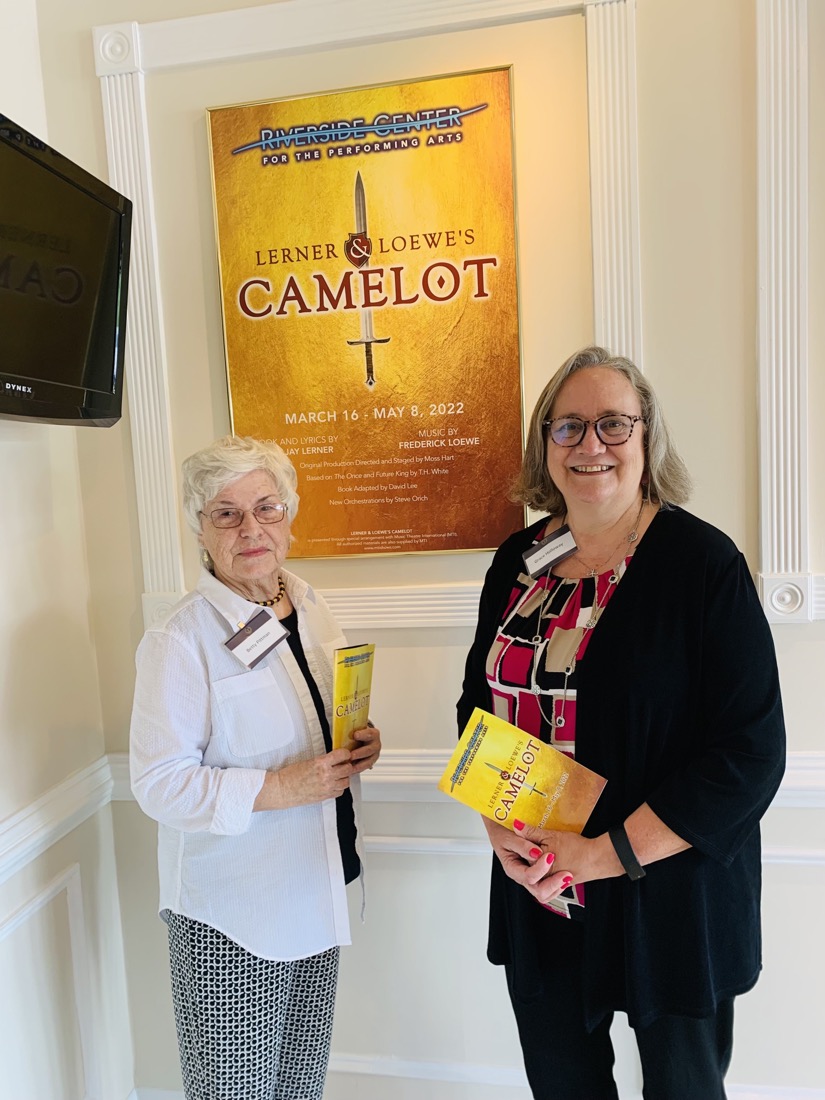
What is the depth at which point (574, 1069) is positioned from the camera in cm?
151

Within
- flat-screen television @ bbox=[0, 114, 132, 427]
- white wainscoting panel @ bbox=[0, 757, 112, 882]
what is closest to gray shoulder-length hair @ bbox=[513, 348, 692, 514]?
flat-screen television @ bbox=[0, 114, 132, 427]

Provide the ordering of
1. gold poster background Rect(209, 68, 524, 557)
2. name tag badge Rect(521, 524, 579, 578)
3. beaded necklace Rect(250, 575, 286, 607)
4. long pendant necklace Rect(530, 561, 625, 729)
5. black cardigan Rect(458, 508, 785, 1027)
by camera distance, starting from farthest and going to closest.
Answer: gold poster background Rect(209, 68, 524, 557)
beaded necklace Rect(250, 575, 286, 607)
name tag badge Rect(521, 524, 579, 578)
long pendant necklace Rect(530, 561, 625, 729)
black cardigan Rect(458, 508, 785, 1027)

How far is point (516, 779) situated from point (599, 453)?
24.0 inches

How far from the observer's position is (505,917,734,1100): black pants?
52.5 inches

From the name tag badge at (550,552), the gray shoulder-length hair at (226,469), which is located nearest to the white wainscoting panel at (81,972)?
the gray shoulder-length hair at (226,469)

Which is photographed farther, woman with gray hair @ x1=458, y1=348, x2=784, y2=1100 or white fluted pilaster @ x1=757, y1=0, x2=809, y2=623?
white fluted pilaster @ x1=757, y1=0, x2=809, y2=623

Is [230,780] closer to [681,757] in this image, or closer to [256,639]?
[256,639]

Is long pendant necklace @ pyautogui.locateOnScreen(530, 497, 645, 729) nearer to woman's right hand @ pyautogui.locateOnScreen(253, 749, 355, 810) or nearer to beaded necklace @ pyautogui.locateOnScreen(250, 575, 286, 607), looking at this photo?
woman's right hand @ pyautogui.locateOnScreen(253, 749, 355, 810)

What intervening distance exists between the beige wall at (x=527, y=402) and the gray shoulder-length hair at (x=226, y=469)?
1.74 ft

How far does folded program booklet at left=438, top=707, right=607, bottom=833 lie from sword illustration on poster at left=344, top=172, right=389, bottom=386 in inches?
40.8

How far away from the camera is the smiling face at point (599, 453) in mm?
1364

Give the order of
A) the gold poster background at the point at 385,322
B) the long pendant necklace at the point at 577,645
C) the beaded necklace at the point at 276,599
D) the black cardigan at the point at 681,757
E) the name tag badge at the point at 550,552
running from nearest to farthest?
1. the black cardigan at the point at 681,757
2. the long pendant necklace at the point at 577,645
3. the name tag badge at the point at 550,552
4. the beaded necklace at the point at 276,599
5. the gold poster background at the point at 385,322

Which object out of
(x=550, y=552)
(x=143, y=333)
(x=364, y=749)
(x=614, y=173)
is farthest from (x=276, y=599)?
(x=614, y=173)

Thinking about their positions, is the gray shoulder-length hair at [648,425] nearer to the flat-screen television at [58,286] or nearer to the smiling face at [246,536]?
the smiling face at [246,536]
